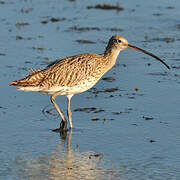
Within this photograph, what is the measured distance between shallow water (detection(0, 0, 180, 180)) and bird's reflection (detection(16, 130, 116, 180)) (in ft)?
0.04

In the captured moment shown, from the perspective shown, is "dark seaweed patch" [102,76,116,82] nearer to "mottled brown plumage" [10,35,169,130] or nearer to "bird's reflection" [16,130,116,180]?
"mottled brown plumage" [10,35,169,130]

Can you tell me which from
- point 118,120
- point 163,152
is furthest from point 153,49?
point 163,152

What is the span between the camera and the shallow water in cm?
790

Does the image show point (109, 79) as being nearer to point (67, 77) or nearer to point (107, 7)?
point (67, 77)

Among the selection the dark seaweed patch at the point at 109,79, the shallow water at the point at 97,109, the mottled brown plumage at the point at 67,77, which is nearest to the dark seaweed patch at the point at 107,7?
the shallow water at the point at 97,109

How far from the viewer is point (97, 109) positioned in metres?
10.5

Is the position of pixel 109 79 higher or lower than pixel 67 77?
lower

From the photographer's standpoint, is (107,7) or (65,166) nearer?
(65,166)

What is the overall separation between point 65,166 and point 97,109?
279 centimetres

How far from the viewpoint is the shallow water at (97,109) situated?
311 inches

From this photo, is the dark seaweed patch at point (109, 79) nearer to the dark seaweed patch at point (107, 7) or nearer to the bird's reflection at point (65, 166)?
the bird's reflection at point (65, 166)

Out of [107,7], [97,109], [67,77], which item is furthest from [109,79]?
[107,7]

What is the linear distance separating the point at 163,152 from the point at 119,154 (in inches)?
25.9

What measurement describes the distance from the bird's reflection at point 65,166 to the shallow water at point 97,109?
0.01m
